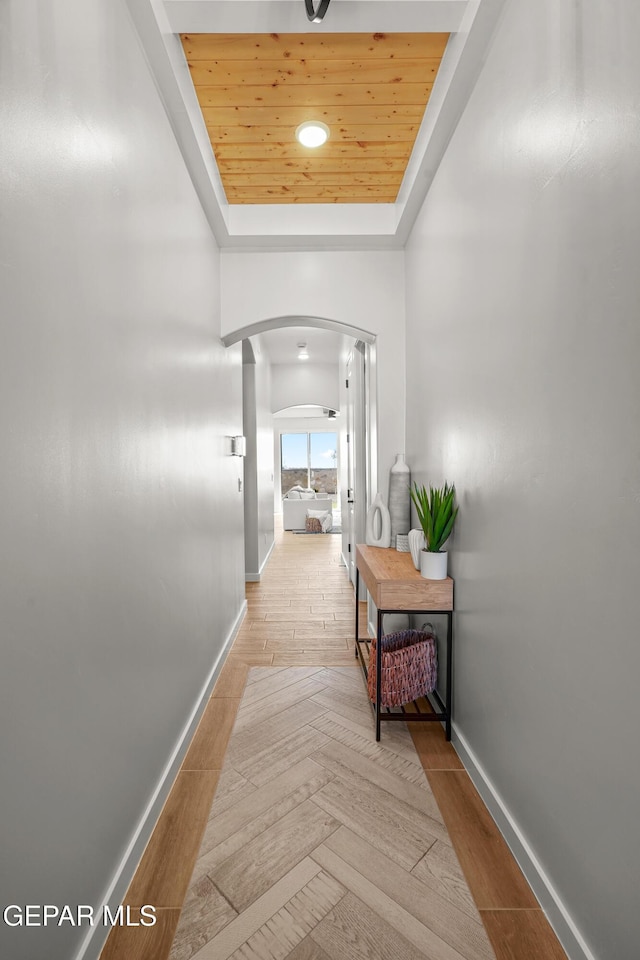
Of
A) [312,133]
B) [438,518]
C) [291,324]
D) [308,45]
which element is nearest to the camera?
[308,45]

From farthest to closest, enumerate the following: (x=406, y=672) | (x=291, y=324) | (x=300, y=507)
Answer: (x=300, y=507) < (x=291, y=324) < (x=406, y=672)

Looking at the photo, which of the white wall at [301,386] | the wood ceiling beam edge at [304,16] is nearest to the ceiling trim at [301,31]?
the wood ceiling beam edge at [304,16]

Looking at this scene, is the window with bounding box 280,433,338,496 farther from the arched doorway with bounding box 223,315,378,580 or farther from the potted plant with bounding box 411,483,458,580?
the potted plant with bounding box 411,483,458,580

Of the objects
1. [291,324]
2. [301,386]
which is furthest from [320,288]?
[301,386]

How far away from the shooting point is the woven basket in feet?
7.20

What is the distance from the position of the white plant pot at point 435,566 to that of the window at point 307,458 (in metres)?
10.0

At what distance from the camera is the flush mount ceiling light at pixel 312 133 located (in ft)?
7.71

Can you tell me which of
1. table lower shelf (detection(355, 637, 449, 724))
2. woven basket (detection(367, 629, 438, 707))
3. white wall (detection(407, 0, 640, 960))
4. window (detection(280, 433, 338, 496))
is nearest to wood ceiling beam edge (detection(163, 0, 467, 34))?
white wall (detection(407, 0, 640, 960))

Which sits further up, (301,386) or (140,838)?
(301,386)

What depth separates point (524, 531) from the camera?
1.46m

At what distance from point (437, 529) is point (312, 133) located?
1.97 meters

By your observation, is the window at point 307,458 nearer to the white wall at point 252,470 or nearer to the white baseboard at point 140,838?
the white wall at point 252,470

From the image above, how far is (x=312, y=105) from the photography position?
7.32 feet

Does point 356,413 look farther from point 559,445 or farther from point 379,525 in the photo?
point 559,445
